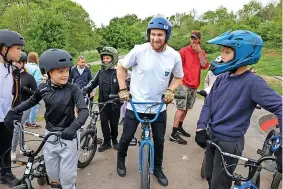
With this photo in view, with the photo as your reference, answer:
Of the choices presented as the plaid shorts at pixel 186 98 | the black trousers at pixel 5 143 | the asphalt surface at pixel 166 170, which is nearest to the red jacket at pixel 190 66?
the plaid shorts at pixel 186 98

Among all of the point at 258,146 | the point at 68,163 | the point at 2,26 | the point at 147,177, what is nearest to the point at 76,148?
the point at 68,163

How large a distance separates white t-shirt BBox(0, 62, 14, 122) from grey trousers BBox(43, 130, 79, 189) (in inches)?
38.2

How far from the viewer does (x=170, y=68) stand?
11.6ft

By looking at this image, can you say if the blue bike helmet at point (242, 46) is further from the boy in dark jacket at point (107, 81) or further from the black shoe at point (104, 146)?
the black shoe at point (104, 146)

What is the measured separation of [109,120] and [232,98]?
9.31 feet

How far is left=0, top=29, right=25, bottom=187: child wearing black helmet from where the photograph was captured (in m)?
3.31

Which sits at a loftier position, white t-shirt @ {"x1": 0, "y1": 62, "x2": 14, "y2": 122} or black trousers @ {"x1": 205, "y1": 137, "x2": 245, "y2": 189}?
white t-shirt @ {"x1": 0, "y1": 62, "x2": 14, "y2": 122}

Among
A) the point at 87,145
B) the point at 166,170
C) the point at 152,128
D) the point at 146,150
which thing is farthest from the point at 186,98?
the point at 146,150

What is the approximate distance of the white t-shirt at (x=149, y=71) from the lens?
3.46 m

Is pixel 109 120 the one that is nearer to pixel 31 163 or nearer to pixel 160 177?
pixel 160 177

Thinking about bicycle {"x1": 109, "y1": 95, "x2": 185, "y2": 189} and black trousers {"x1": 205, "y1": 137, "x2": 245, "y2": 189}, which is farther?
bicycle {"x1": 109, "y1": 95, "x2": 185, "y2": 189}

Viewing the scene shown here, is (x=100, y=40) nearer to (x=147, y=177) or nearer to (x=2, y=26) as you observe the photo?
(x=2, y=26)

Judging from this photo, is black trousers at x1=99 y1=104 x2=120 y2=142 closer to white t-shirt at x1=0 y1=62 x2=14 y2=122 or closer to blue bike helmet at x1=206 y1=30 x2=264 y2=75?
white t-shirt at x1=0 y1=62 x2=14 y2=122

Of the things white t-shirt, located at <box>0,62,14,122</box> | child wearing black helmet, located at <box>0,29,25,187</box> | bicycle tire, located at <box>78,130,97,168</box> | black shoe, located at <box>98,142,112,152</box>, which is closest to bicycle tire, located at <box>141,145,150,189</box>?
bicycle tire, located at <box>78,130,97,168</box>
